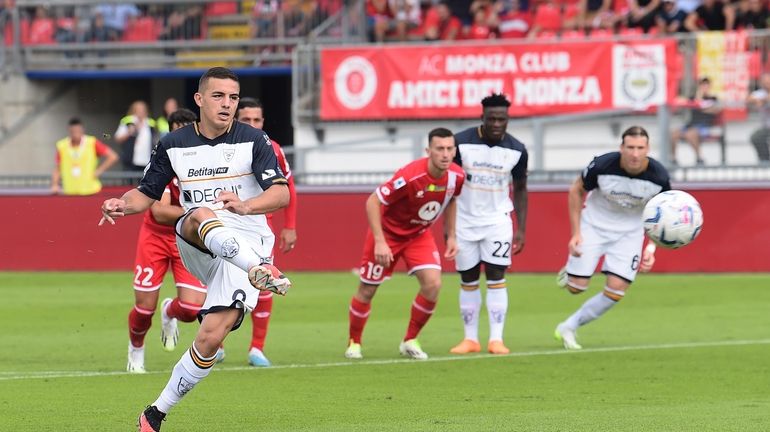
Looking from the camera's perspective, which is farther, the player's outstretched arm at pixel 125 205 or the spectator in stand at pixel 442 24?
the spectator in stand at pixel 442 24

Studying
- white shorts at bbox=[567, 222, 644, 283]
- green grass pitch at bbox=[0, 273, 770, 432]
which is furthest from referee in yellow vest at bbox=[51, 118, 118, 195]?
white shorts at bbox=[567, 222, 644, 283]

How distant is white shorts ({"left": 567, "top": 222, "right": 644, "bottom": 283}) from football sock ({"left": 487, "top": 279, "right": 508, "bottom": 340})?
0.68m

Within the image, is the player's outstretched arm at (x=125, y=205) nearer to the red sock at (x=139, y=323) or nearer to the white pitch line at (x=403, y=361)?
the red sock at (x=139, y=323)

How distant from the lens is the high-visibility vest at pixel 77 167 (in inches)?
846

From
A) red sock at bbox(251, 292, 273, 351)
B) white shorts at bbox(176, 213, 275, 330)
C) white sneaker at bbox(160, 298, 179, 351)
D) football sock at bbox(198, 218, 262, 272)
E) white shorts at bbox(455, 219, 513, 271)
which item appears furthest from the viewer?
white shorts at bbox(455, 219, 513, 271)

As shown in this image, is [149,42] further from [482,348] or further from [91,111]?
[482,348]

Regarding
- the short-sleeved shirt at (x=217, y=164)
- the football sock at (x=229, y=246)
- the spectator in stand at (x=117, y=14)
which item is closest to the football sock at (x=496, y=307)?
the short-sleeved shirt at (x=217, y=164)

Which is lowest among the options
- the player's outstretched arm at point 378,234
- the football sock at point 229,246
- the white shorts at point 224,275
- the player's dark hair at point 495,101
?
the player's outstretched arm at point 378,234

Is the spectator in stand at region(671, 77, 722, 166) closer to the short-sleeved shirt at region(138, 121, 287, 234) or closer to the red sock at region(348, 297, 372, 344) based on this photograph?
the red sock at region(348, 297, 372, 344)

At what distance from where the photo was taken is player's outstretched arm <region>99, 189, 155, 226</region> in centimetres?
793

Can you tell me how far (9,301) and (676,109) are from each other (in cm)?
930

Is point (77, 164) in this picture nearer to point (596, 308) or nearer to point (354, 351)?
point (354, 351)

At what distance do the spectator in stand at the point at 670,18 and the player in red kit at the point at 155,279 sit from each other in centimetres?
1445

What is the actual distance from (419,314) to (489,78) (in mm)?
11962
